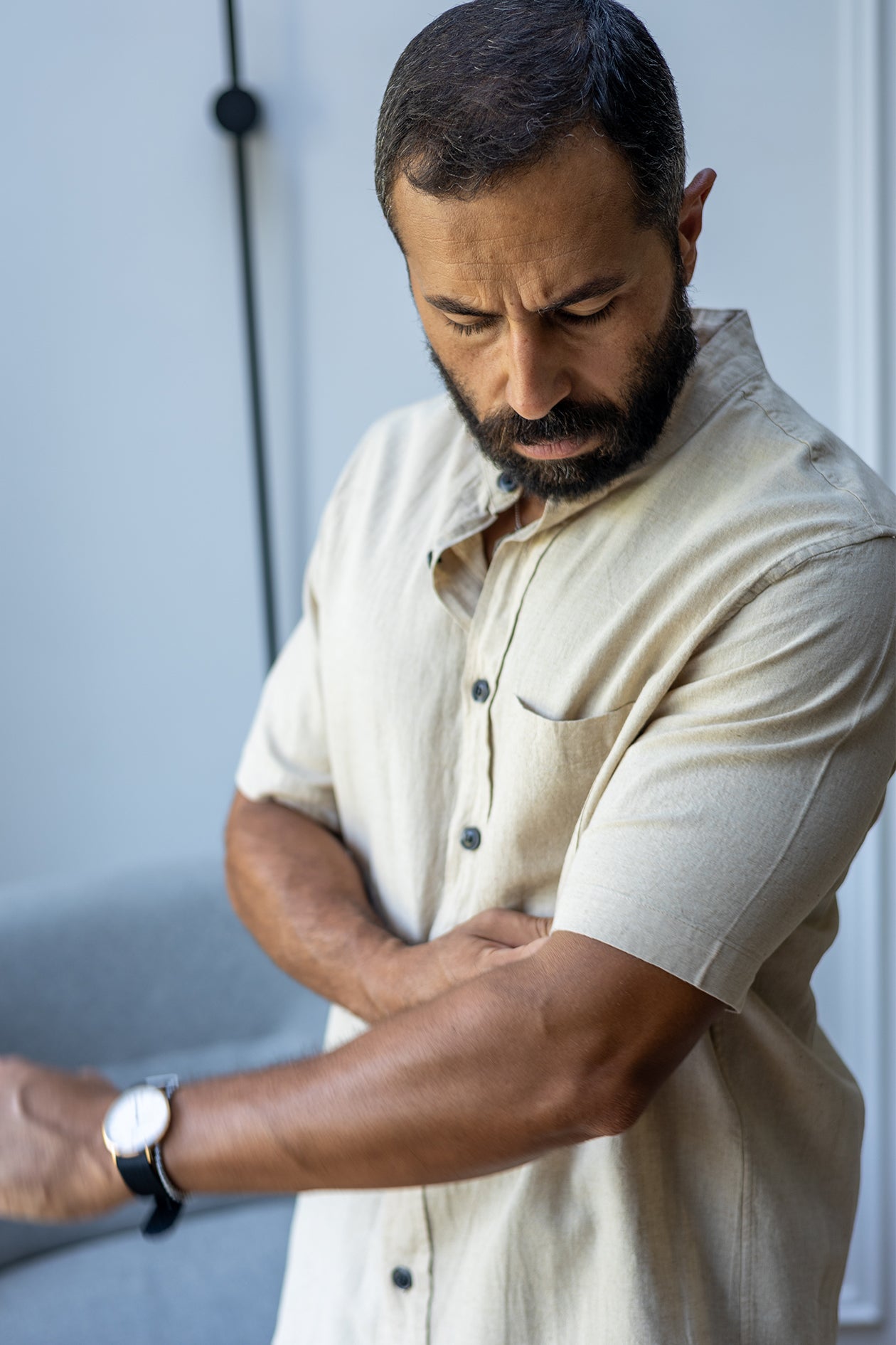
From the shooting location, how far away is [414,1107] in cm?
80

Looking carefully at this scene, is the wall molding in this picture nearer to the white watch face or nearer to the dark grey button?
the dark grey button

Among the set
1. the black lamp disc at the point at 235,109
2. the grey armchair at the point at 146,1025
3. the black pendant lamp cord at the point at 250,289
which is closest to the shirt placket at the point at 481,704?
the grey armchair at the point at 146,1025

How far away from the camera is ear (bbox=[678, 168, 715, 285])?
933 millimetres

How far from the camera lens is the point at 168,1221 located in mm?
834

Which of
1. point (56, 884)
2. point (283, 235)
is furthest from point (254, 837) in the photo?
point (283, 235)

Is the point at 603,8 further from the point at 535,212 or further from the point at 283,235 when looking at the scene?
the point at 283,235

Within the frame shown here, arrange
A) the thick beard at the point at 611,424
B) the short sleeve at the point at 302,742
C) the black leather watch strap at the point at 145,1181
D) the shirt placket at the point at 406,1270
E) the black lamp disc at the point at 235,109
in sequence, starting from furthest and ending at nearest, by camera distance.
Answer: the black lamp disc at the point at 235,109, the short sleeve at the point at 302,742, the shirt placket at the point at 406,1270, the thick beard at the point at 611,424, the black leather watch strap at the point at 145,1181

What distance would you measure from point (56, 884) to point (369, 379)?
1.06m

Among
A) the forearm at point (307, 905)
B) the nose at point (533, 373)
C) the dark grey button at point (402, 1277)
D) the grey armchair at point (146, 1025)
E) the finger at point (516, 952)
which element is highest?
the nose at point (533, 373)

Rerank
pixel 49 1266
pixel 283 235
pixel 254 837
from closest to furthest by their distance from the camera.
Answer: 1. pixel 254 837
2. pixel 49 1266
3. pixel 283 235

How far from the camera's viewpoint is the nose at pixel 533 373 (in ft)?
2.85

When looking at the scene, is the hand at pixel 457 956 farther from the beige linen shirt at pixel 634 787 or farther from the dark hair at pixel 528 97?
the dark hair at pixel 528 97

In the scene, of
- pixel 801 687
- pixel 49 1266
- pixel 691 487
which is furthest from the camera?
pixel 49 1266

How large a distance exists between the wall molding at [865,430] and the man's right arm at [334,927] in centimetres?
137
